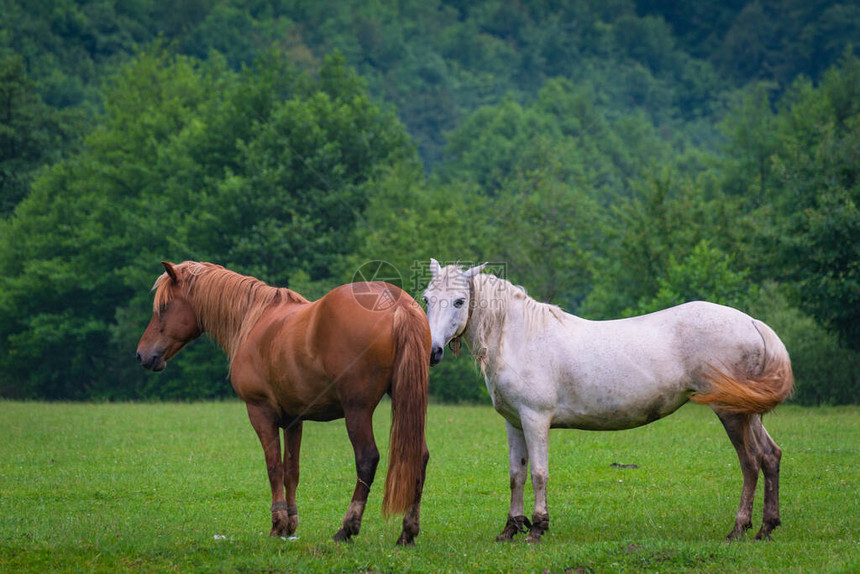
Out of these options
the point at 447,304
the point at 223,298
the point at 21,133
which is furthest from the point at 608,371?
the point at 21,133

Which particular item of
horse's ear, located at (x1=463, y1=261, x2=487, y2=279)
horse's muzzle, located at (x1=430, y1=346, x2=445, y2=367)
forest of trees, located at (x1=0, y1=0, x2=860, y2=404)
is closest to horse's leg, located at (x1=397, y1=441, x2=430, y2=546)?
horse's muzzle, located at (x1=430, y1=346, x2=445, y2=367)

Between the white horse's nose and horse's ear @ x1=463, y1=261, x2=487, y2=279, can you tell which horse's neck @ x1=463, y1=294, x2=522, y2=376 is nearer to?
horse's ear @ x1=463, y1=261, x2=487, y2=279

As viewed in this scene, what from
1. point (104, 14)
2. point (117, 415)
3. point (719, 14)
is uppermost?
point (719, 14)

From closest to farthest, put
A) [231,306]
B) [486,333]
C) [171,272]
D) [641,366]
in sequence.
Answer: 1. [641,366]
2. [486,333]
3. [231,306]
4. [171,272]

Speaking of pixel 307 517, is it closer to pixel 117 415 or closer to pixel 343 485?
pixel 343 485

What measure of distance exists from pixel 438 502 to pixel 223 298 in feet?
13.1

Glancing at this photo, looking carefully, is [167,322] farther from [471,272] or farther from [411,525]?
[411,525]

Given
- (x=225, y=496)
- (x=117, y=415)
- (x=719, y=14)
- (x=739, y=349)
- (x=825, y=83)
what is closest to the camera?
(x=739, y=349)

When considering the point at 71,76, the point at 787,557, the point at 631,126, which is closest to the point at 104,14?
the point at 71,76

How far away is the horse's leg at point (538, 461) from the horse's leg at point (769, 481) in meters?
2.07

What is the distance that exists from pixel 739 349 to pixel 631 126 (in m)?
73.2

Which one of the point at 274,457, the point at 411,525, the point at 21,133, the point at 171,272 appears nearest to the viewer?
the point at 411,525

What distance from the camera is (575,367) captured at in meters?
8.38

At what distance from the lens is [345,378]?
25.2 ft
